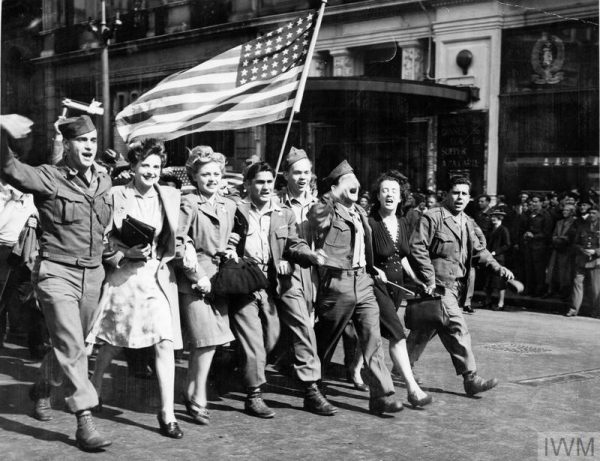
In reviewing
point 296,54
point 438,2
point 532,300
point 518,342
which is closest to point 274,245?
point 296,54

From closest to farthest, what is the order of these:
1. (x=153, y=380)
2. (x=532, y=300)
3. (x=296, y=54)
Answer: (x=153, y=380), (x=296, y=54), (x=532, y=300)

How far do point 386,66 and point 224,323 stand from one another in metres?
14.2

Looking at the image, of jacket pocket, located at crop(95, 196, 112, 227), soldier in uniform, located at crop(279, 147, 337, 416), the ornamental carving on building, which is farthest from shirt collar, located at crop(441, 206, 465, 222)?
the ornamental carving on building

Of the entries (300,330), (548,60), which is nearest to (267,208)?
(300,330)

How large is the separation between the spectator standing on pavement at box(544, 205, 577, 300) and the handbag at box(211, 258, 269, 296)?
27.7 feet

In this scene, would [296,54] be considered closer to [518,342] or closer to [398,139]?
[518,342]

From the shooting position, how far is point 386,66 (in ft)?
63.4

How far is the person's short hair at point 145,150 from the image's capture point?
18.5ft

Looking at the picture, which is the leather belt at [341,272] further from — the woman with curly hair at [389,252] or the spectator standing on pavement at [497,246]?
the spectator standing on pavement at [497,246]

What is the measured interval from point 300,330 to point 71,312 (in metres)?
1.67

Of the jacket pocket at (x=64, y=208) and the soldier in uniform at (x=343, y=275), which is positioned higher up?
the jacket pocket at (x=64, y=208)

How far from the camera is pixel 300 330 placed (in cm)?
620

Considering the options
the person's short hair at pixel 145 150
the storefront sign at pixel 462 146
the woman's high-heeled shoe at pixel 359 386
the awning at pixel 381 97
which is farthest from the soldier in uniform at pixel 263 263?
the storefront sign at pixel 462 146

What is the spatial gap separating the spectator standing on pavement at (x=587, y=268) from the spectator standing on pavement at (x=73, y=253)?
8.56m
